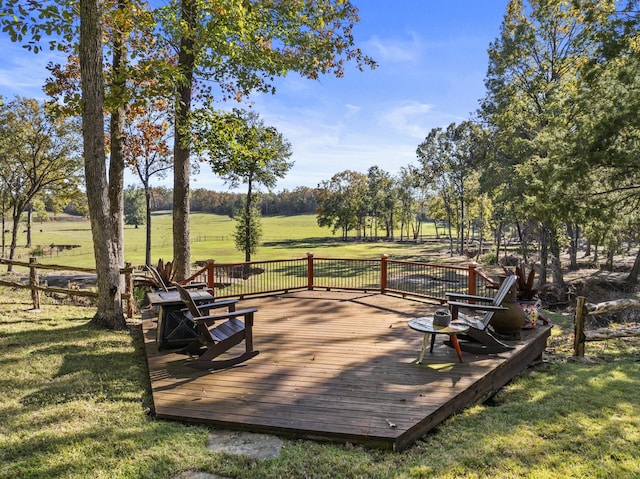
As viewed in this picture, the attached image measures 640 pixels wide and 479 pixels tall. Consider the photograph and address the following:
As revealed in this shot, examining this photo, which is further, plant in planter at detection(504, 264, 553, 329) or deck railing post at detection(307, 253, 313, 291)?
deck railing post at detection(307, 253, 313, 291)

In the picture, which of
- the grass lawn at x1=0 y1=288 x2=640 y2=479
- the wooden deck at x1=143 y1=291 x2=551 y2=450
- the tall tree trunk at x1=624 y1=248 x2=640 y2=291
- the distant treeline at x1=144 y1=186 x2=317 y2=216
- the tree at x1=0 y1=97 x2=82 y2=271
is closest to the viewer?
the grass lawn at x1=0 y1=288 x2=640 y2=479

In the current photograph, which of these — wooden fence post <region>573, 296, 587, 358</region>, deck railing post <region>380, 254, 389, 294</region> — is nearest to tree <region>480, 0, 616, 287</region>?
deck railing post <region>380, 254, 389, 294</region>

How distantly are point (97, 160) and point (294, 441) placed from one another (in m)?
5.63

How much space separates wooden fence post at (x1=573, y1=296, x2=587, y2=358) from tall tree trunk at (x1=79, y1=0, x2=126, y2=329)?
25.8 ft

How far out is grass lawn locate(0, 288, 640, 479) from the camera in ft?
9.27

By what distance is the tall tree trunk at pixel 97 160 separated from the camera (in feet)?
19.8

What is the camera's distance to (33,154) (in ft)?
68.9

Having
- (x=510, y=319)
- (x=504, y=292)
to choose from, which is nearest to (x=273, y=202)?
(x=510, y=319)

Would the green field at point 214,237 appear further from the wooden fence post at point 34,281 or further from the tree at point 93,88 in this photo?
the tree at point 93,88

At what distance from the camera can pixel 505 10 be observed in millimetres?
17516

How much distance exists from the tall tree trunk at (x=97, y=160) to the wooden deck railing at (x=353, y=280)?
5.67 feet

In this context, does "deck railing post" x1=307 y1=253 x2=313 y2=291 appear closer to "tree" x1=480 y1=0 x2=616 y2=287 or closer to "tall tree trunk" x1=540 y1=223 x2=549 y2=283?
"tree" x1=480 y1=0 x2=616 y2=287

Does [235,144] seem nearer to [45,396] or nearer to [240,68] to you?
[240,68]

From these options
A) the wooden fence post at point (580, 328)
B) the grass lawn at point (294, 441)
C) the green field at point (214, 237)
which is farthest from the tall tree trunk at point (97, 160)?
the green field at point (214, 237)
